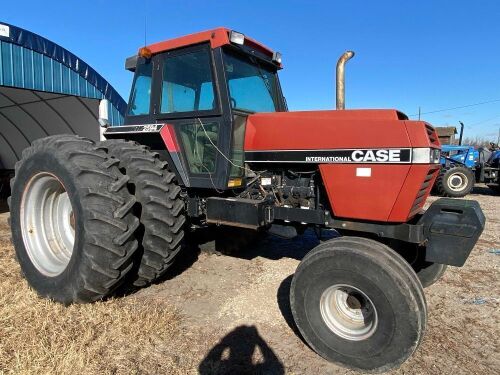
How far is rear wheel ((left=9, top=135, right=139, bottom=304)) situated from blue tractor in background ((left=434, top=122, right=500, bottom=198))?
999 cm

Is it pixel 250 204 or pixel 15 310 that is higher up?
pixel 250 204

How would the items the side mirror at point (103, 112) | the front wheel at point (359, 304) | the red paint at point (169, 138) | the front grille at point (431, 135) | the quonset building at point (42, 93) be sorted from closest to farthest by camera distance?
the front wheel at point (359, 304)
the front grille at point (431, 135)
the red paint at point (169, 138)
the side mirror at point (103, 112)
the quonset building at point (42, 93)

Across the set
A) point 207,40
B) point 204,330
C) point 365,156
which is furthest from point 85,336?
point 207,40

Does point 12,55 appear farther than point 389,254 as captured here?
Yes

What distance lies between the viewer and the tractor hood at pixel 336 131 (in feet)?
9.27

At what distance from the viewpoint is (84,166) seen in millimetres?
3158

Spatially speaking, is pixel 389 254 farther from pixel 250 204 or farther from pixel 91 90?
pixel 91 90

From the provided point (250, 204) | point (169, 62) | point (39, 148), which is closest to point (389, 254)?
point (250, 204)

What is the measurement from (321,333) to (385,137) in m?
1.48

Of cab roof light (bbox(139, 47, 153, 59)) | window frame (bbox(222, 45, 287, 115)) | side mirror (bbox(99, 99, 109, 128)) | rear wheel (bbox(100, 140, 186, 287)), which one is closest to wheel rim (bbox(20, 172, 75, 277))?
rear wheel (bbox(100, 140, 186, 287))

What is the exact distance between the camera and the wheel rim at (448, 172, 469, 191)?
11602 mm

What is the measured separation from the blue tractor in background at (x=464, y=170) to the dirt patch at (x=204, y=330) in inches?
315

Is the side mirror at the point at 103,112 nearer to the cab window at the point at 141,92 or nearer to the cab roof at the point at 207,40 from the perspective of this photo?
the cab window at the point at 141,92

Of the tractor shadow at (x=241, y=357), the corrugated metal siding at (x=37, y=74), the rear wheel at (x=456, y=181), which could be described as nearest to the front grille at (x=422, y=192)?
the tractor shadow at (x=241, y=357)
